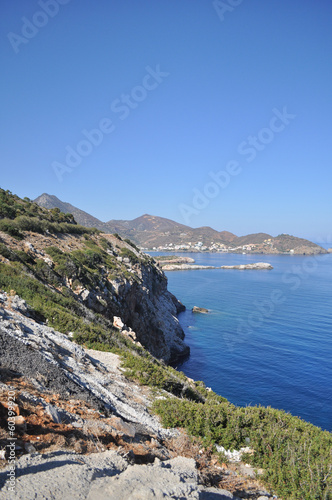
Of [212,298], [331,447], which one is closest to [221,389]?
[331,447]

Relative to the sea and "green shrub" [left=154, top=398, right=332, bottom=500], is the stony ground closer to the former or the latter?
"green shrub" [left=154, top=398, right=332, bottom=500]

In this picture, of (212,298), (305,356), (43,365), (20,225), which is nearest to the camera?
(43,365)

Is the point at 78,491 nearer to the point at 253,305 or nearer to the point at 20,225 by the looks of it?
the point at 20,225

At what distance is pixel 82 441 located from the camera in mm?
5816

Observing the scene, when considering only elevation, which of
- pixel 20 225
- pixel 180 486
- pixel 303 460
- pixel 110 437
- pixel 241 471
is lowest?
pixel 241 471

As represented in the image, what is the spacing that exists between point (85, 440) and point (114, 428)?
1281mm

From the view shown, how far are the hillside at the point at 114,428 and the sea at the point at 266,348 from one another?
1866cm

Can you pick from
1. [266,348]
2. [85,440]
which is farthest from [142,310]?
[85,440]

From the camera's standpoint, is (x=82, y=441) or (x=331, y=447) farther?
(x=331, y=447)

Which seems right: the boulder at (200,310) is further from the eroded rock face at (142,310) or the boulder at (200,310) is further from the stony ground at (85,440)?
the stony ground at (85,440)

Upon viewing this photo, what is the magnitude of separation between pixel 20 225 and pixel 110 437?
82.1ft

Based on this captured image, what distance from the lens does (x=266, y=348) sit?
46.1 m

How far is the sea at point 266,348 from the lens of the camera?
106ft

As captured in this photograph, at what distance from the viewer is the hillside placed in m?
4.69
